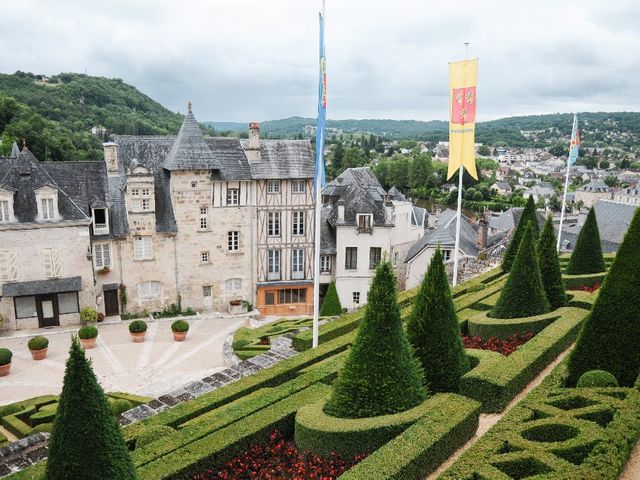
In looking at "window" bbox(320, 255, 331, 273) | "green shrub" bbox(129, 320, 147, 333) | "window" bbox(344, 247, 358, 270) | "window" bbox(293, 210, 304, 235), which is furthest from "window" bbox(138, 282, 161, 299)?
"window" bbox(344, 247, 358, 270)

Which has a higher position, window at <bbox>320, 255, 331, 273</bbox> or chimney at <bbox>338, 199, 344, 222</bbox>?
chimney at <bbox>338, 199, 344, 222</bbox>

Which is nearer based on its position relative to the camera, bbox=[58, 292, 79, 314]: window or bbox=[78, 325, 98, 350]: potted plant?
bbox=[78, 325, 98, 350]: potted plant

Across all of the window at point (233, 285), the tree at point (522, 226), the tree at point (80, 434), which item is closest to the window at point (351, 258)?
the window at point (233, 285)

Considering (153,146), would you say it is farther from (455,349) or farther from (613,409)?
(613,409)

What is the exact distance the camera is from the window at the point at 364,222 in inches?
1490

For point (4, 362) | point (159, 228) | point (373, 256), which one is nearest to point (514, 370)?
point (4, 362)

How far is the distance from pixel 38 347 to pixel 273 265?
15808 mm

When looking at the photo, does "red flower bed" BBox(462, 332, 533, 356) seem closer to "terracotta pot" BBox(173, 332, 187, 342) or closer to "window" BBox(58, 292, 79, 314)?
"terracotta pot" BBox(173, 332, 187, 342)

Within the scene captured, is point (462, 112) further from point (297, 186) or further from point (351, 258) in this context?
point (351, 258)

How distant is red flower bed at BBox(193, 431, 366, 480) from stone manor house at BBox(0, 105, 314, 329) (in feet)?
74.7

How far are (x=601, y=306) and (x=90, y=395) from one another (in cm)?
1178

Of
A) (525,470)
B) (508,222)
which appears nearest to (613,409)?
(525,470)

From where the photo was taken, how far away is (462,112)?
79.8 feet

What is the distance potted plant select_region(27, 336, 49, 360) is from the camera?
87.4 ft
